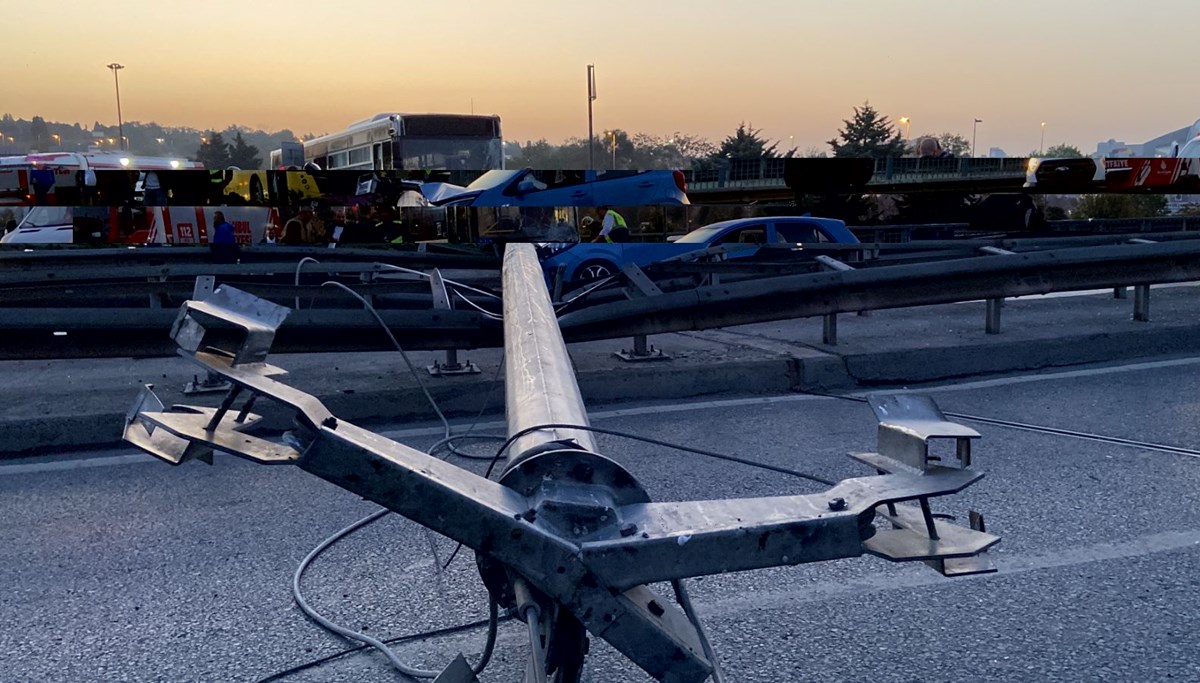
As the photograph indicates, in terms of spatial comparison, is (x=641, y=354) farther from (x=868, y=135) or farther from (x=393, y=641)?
(x=868, y=135)

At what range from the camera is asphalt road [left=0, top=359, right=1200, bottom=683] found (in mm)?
3207

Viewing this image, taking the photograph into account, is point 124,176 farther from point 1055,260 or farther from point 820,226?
point 1055,260

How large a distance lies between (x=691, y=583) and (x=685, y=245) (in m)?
6.61

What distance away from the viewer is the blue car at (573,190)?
10.1 meters

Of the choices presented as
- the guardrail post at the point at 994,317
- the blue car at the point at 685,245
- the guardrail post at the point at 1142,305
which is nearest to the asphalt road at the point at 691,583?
the guardrail post at the point at 994,317

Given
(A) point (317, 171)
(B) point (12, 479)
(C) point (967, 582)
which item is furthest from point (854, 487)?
(A) point (317, 171)

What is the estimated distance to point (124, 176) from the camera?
29.4 feet

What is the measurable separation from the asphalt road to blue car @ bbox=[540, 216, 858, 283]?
177 inches

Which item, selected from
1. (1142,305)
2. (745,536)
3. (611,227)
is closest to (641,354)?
(611,227)

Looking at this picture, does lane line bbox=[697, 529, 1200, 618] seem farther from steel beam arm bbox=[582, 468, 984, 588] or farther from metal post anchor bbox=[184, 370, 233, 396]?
metal post anchor bbox=[184, 370, 233, 396]

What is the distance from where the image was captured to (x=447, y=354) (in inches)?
277

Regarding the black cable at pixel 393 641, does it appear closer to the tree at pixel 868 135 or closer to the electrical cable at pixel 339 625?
the electrical cable at pixel 339 625

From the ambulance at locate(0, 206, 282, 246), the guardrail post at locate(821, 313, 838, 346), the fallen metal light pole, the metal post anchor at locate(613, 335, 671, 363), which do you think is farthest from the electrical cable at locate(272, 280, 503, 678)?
the ambulance at locate(0, 206, 282, 246)

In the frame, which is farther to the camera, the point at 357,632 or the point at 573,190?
the point at 573,190
